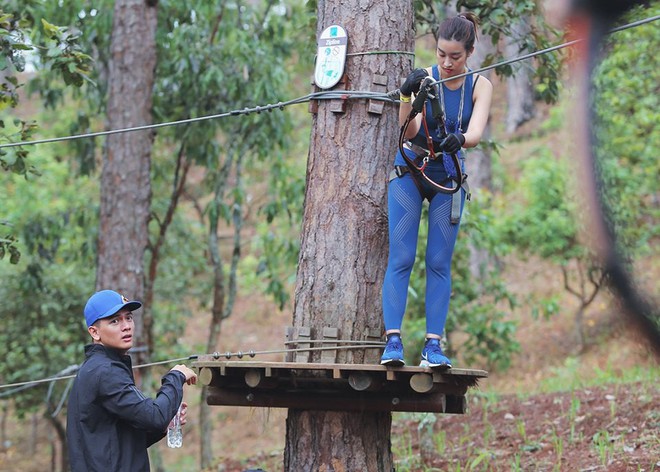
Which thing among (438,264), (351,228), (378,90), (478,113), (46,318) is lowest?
(438,264)

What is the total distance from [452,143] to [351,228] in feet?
2.47

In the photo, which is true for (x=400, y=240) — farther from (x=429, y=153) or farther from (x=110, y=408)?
(x=110, y=408)

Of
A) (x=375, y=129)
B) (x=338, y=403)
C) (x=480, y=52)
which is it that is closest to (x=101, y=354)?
(x=338, y=403)

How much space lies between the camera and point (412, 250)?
13.9 feet

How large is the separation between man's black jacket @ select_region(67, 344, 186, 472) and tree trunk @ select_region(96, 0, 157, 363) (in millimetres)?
4128

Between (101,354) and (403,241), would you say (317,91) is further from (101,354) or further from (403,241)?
(101,354)

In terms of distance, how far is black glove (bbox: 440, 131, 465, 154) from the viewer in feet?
13.0

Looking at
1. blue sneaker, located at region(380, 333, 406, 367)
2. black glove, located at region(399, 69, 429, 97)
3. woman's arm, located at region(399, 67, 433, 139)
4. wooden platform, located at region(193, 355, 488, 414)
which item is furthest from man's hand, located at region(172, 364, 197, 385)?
black glove, located at region(399, 69, 429, 97)

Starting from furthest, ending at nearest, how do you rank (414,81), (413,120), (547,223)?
(547,223) → (413,120) → (414,81)

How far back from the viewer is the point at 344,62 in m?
4.57

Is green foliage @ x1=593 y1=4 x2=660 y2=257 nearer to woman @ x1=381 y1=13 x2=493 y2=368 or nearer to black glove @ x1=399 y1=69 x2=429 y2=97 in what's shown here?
woman @ x1=381 y1=13 x2=493 y2=368

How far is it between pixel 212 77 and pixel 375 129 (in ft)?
18.1

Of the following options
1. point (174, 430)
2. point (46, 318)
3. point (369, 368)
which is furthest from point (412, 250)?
point (46, 318)

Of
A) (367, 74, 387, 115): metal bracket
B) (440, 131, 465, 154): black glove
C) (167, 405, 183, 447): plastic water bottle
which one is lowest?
(167, 405, 183, 447): plastic water bottle
